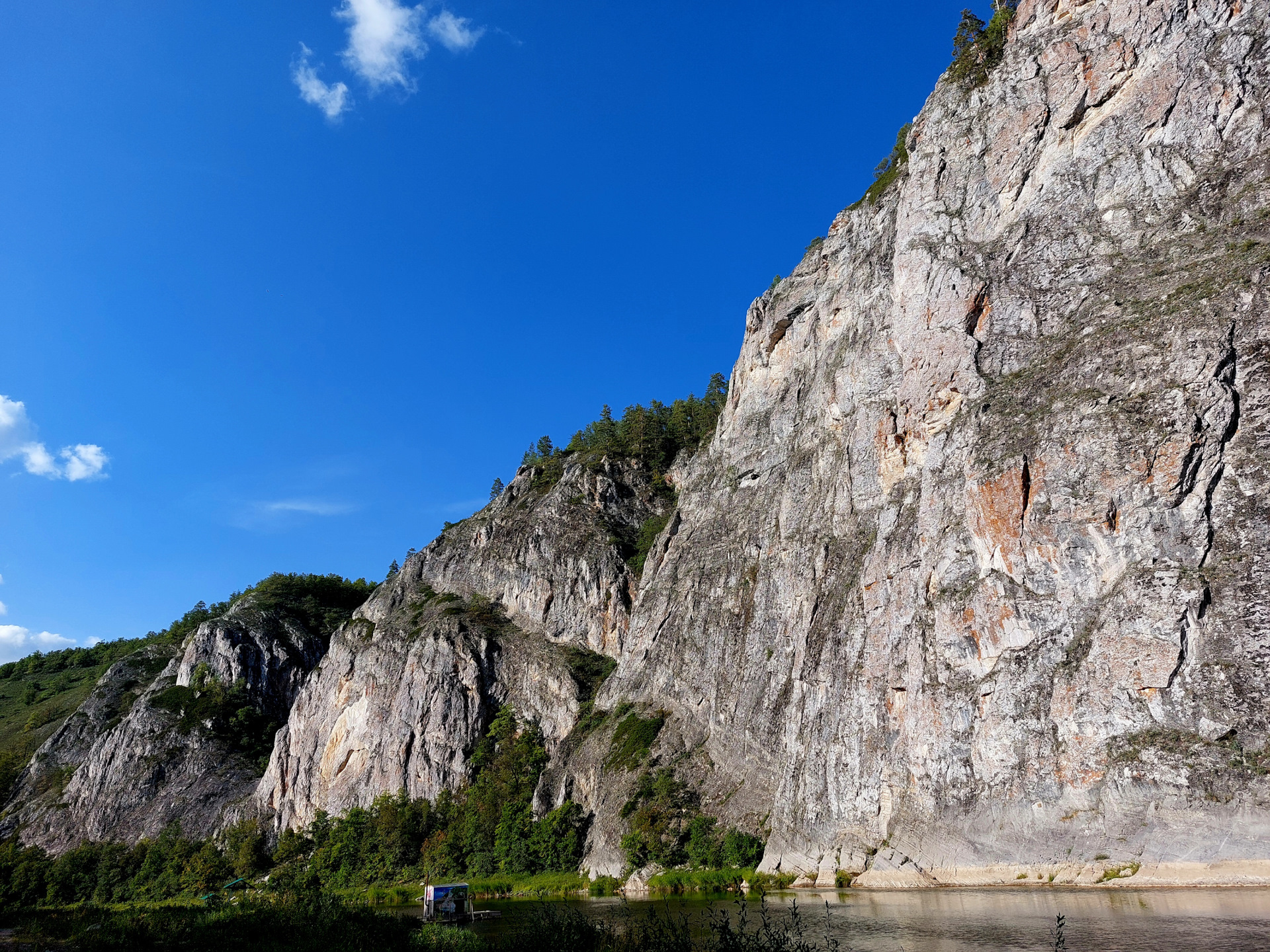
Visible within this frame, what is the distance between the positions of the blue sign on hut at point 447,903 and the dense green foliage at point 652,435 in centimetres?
6146

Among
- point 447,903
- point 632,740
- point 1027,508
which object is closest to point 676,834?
point 632,740

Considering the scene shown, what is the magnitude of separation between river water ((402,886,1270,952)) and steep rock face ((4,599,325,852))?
84403 millimetres

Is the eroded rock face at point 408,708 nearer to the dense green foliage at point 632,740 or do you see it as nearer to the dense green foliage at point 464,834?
the dense green foliage at point 464,834

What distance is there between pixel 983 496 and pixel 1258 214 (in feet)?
61.3

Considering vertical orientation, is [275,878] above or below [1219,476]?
below

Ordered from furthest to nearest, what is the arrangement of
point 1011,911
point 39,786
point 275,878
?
point 39,786
point 275,878
point 1011,911

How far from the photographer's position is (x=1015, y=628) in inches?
1465

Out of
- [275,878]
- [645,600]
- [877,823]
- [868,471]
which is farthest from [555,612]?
[877,823]

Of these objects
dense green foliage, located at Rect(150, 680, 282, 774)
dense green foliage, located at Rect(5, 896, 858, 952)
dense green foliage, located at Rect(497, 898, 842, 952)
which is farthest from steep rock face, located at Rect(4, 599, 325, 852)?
dense green foliage, located at Rect(497, 898, 842, 952)

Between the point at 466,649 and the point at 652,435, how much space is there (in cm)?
3719

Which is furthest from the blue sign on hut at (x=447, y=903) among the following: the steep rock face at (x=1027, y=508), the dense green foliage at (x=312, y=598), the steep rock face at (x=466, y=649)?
the dense green foliage at (x=312, y=598)

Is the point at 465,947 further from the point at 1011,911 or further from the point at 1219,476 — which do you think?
the point at 1219,476

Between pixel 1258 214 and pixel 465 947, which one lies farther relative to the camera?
pixel 1258 214

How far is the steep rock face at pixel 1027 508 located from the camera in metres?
31.1
